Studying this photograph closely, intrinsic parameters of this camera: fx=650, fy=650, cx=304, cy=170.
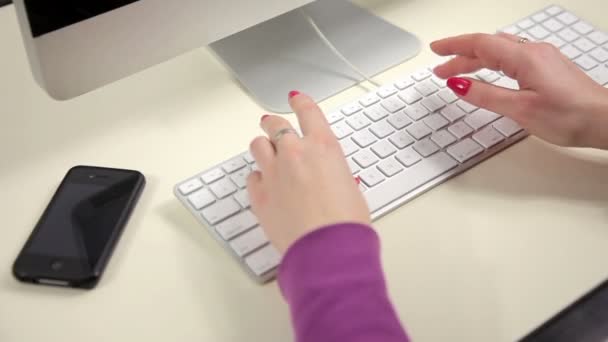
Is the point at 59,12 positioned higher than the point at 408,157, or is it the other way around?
the point at 59,12

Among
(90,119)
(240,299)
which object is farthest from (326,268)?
(90,119)

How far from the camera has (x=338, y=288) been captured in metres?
0.41

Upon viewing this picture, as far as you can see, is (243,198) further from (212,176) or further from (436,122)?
(436,122)

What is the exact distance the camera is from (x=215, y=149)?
61 centimetres

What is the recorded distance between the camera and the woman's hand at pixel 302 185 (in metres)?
0.45

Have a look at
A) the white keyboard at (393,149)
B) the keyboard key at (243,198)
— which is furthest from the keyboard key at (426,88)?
the keyboard key at (243,198)

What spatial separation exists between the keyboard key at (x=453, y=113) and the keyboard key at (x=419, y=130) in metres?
0.03

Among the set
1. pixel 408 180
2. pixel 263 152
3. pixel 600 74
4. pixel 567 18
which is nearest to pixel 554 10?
pixel 567 18

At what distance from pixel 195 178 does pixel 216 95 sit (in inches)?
5.6

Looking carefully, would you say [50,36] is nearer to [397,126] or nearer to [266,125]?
[266,125]

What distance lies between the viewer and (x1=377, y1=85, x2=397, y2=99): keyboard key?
2.07 feet

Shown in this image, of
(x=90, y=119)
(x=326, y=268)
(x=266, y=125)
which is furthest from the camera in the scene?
(x=90, y=119)

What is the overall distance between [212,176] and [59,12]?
0.58 feet

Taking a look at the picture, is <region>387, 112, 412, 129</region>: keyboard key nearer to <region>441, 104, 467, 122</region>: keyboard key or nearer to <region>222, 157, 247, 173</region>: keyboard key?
<region>441, 104, 467, 122</region>: keyboard key
